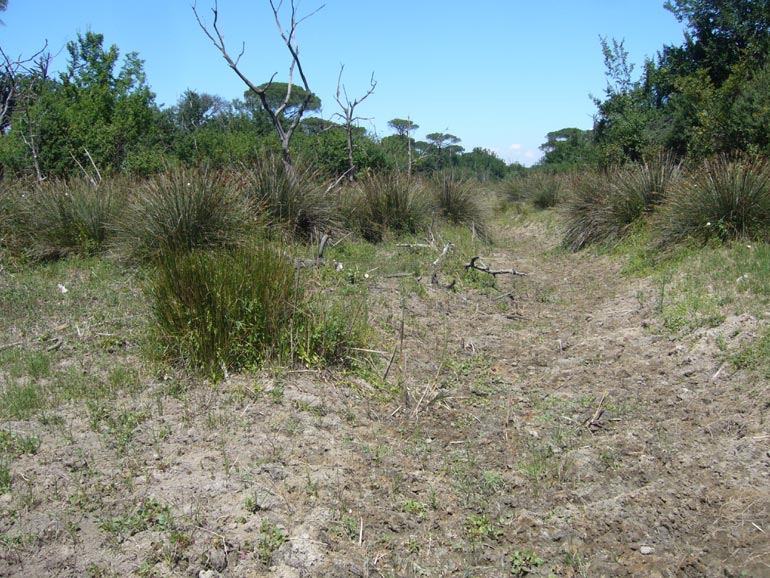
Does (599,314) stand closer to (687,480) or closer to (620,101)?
(687,480)

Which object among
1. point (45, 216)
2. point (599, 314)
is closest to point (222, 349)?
point (599, 314)

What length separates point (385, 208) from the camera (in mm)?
11188

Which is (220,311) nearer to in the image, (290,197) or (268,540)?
(268,540)

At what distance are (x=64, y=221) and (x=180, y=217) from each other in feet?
6.54

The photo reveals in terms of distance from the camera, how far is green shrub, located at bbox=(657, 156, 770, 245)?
8062mm

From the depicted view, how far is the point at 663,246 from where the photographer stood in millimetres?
8703

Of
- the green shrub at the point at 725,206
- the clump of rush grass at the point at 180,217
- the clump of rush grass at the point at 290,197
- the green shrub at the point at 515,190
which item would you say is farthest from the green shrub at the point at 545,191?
the clump of rush grass at the point at 180,217

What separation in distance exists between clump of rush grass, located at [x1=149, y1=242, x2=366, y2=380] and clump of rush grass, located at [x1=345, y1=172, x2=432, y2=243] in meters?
5.57

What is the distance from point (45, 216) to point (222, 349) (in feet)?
16.6

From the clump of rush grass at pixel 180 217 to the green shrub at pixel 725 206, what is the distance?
5.56m

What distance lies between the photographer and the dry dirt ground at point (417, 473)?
307 centimetres

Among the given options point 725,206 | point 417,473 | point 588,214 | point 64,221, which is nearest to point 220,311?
point 417,473

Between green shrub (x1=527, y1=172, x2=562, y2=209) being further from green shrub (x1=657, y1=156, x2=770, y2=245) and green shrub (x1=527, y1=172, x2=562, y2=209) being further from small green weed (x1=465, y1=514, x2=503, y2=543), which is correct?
small green weed (x1=465, y1=514, x2=503, y2=543)

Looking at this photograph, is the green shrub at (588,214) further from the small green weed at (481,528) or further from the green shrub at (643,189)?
the small green weed at (481,528)
